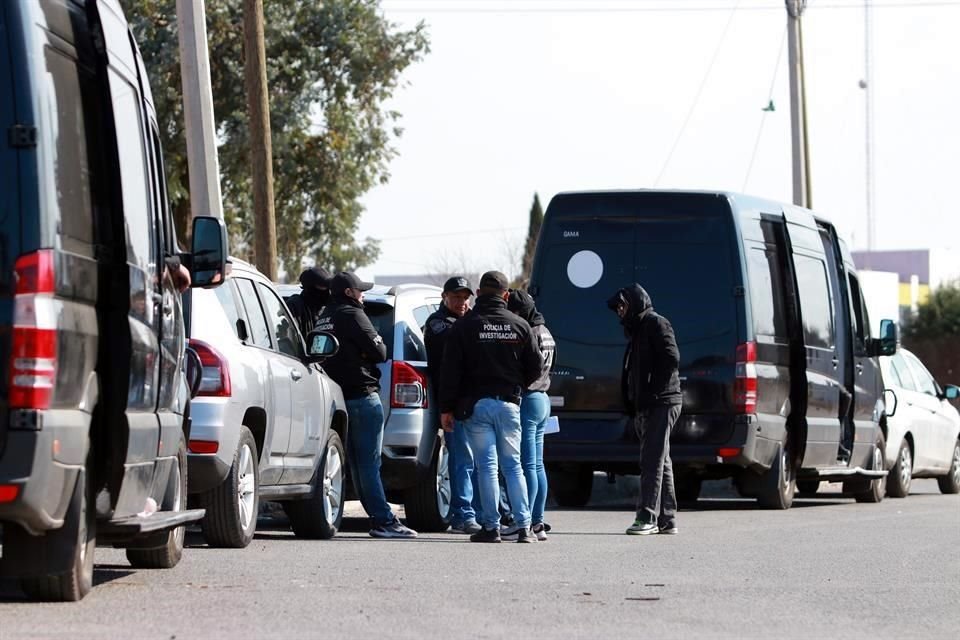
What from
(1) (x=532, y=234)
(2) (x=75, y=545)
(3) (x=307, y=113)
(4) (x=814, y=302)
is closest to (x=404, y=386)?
(4) (x=814, y=302)

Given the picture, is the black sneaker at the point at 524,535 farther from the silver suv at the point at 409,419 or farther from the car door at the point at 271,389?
the car door at the point at 271,389

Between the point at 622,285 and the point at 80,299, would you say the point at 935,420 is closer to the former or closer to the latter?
the point at 622,285

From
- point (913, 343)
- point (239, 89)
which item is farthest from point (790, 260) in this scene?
point (913, 343)

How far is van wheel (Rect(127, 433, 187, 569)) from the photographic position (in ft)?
31.8

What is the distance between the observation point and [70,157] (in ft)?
25.4

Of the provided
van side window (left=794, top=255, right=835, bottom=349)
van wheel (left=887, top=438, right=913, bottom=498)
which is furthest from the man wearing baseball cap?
van wheel (left=887, top=438, right=913, bottom=498)

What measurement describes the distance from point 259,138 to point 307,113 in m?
11.5

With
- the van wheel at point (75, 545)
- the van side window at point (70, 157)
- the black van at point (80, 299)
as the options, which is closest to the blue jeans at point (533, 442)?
the black van at point (80, 299)

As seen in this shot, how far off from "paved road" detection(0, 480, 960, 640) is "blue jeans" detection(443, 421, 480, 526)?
419 mm

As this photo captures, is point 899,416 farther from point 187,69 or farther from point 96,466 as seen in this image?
point 96,466

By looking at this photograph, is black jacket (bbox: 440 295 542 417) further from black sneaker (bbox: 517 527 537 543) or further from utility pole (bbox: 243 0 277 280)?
utility pole (bbox: 243 0 277 280)

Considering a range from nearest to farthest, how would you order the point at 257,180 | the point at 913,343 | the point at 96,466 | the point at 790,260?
the point at 96,466 < the point at 790,260 < the point at 257,180 < the point at 913,343

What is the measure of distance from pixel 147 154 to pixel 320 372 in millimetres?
4176

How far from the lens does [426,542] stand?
42.9 feet
